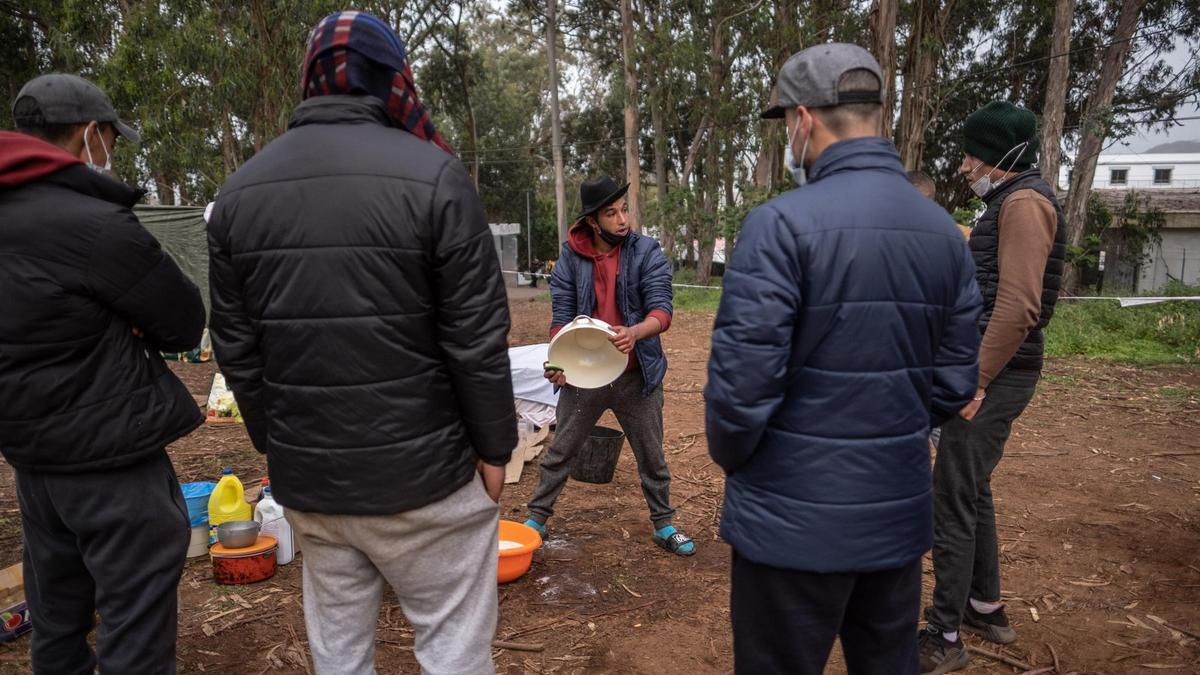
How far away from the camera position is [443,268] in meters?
1.92

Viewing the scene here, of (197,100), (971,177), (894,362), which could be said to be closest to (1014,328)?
(971,177)

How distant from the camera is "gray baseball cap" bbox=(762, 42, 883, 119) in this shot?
1.95 meters

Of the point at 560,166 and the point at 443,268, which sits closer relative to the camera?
the point at 443,268

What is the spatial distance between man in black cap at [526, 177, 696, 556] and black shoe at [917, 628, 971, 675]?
1.42m

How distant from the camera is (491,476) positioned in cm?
215

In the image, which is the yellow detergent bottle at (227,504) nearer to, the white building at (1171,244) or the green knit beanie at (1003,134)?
the green knit beanie at (1003,134)

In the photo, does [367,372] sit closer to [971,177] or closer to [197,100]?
[971,177]

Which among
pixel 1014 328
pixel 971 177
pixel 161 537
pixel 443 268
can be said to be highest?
pixel 971 177

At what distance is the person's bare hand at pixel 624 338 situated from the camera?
3916 millimetres

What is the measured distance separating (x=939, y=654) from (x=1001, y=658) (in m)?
0.31

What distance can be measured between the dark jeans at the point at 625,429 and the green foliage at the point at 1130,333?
28.8ft

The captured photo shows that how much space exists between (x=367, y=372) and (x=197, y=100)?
1483cm

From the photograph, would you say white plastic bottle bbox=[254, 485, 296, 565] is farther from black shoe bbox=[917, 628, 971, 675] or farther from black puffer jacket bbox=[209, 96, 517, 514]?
black shoe bbox=[917, 628, 971, 675]

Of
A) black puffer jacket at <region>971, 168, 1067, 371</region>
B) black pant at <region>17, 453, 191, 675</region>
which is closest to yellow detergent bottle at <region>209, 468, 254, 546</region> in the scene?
black pant at <region>17, 453, 191, 675</region>
